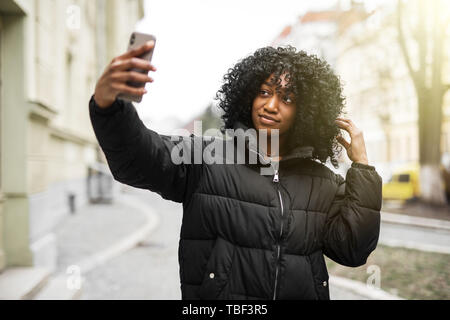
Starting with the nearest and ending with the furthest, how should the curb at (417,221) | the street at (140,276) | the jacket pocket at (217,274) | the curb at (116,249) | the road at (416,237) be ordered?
the jacket pocket at (217,274) < the street at (140,276) < the curb at (116,249) < the road at (416,237) < the curb at (417,221)

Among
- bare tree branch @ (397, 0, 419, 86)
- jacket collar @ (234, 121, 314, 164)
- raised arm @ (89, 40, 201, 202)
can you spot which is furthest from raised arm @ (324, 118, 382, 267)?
bare tree branch @ (397, 0, 419, 86)

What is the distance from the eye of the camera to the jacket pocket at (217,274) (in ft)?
5.11

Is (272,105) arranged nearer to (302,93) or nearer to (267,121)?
(267,121)

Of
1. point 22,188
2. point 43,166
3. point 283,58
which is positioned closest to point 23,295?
point 22,188

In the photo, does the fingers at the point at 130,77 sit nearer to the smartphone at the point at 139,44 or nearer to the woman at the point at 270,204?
the smartphone at the point at 139,44

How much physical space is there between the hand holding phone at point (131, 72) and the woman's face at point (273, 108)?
65 centimetres

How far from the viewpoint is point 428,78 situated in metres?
12.4

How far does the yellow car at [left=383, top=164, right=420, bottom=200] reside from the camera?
46.8ft

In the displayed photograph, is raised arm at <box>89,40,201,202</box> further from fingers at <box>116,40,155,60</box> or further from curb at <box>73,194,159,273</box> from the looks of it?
curb at <box>73,194,159,273</box>

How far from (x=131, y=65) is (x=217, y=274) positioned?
833mm

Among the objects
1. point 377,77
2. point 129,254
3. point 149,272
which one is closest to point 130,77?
point 149,272

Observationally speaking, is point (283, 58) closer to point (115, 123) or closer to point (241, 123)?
point (241, 123)

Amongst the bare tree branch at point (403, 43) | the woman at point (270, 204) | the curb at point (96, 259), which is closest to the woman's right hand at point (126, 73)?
the woman at point (270, 204)
